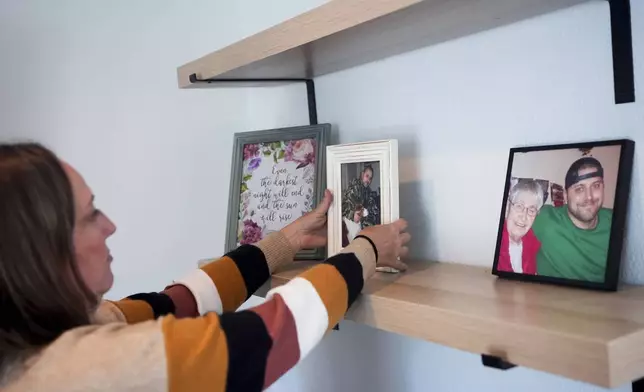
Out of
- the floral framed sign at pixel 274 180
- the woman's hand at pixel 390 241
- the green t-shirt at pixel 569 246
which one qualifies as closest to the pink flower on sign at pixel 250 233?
the floral framed sign at pixel 274 180

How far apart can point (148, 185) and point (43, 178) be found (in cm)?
73

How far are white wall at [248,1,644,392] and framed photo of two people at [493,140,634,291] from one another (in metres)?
0.03

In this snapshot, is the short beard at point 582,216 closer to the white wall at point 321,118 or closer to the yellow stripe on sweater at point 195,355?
the white wall at point 321,118

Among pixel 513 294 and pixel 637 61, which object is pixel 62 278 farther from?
pixel 637 61

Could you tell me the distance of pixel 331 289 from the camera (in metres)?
0.77

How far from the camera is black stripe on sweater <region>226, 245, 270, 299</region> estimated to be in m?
0.99

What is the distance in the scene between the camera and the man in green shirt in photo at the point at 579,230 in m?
0.74

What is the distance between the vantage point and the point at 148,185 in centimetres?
141

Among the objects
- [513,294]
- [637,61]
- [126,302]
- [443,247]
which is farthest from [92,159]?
[637,61]

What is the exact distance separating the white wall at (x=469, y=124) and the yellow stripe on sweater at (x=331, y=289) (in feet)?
0.89

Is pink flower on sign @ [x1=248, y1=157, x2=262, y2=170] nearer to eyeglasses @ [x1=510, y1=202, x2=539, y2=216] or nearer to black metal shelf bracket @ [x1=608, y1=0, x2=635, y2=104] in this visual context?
eyeglasses @ [x1=510, y1=202, x2=539, y2=216]

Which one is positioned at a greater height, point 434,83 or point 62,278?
point 434,83

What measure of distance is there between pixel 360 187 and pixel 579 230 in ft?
1.12

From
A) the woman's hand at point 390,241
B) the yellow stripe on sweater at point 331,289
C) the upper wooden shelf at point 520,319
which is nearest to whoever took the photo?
the upper wooden shelf at point 520,319
